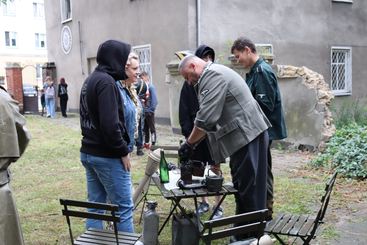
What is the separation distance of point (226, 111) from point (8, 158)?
1.74 metres

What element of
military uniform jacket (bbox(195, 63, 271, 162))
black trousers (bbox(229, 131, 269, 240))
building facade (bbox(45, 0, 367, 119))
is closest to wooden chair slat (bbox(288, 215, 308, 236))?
black trousers (bbox(229, 131, 269, 240))

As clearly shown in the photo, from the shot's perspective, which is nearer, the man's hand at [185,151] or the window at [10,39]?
the man's hand at [185,151]

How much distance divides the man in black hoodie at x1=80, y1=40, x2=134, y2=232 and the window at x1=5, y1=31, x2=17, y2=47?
40073 millimetres

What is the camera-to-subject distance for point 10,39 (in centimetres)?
4097

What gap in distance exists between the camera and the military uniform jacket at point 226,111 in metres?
3.68

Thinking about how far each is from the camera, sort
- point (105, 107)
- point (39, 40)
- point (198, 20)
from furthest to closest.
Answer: point (39, 40), point (198, 20), point (105, 107)

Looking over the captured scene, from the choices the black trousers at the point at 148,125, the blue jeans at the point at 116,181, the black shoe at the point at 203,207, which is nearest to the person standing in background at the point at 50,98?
the black trousers at the point at 148,125

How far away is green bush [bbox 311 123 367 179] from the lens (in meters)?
6.76

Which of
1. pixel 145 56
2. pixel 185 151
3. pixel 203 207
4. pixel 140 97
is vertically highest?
pixel 145 56

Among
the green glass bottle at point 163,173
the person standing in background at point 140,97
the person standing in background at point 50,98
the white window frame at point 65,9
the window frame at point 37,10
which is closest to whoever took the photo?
the green glass bottle at point 163,173

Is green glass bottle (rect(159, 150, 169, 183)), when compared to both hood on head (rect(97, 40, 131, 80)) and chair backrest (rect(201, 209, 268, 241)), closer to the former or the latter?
hood on head (rect(97, 40, 131, 80))

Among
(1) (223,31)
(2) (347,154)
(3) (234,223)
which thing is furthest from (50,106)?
(3) (234,223)

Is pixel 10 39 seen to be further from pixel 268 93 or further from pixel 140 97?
pixel 268 93

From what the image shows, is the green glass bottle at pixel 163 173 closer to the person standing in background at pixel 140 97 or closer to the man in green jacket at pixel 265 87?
the man in green jacket at pixel 265 87
